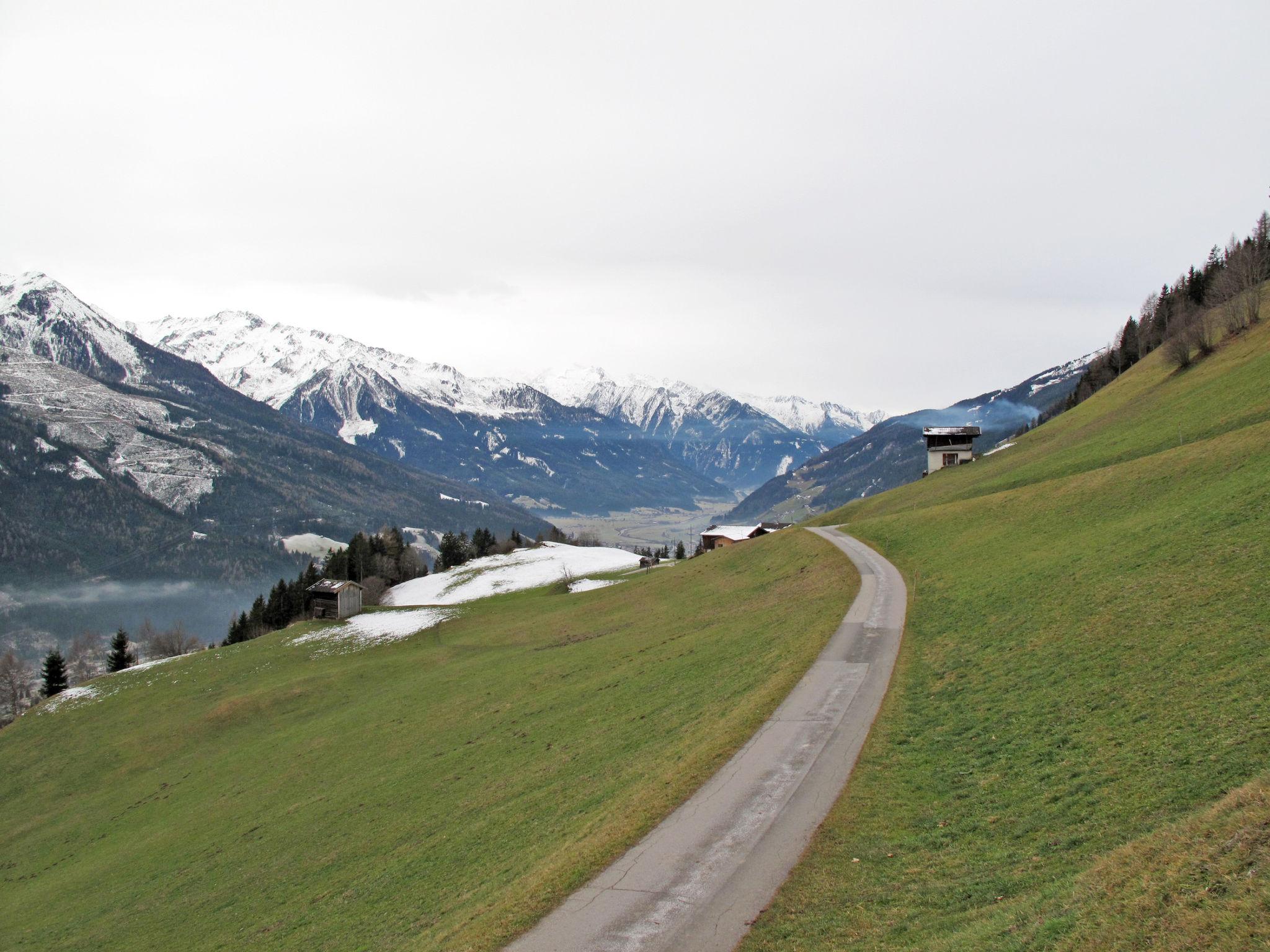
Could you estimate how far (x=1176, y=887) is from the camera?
1097cm

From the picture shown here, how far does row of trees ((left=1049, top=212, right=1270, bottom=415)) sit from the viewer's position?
265 ft

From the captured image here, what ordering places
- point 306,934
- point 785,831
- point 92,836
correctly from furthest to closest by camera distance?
point 92,836 → point 306,934 → point 785,831

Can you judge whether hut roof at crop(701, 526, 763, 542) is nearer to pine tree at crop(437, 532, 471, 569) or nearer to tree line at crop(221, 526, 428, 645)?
pine tree at crop(437, 532, 471, 569)

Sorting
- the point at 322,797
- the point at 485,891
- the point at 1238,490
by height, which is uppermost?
the point at 1238,490

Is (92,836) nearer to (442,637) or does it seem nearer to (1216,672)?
(442,637)

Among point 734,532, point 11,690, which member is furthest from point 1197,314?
point 11,690

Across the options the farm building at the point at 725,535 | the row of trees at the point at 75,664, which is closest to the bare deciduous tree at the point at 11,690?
the row of trees at the point at 75,664

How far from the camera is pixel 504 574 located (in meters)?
118

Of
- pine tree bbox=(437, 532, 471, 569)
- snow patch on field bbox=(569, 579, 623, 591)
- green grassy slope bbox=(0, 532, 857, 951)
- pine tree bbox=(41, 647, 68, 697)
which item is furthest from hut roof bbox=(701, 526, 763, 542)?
pine tree bbox=(41, 647, 68, 697)

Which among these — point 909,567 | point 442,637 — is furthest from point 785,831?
point 442,637

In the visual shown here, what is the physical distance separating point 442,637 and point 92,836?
35174 mm

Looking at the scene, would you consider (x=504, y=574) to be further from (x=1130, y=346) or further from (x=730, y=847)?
(x=1130, y=346)

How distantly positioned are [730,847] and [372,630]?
75212mm

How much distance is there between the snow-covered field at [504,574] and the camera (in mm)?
110375
